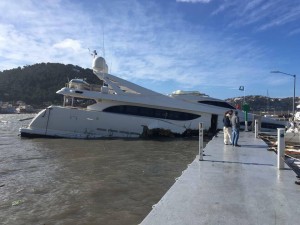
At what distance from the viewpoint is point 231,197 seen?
564cm

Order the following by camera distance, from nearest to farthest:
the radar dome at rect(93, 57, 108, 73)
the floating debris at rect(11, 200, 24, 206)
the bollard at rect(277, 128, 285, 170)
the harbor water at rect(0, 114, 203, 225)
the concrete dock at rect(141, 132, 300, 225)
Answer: the concrete dock at rect(141, 132, 300, 225) → the harbor water at rect(0, 114, 203, 225) → the bollard at rect(277, 128, 285, 170) → the floating debris at rect(11, 200, 24, 206) → the radar dome at rect(93, 57, 108, 73)

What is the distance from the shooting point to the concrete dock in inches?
182

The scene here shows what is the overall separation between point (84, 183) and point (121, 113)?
1563cm

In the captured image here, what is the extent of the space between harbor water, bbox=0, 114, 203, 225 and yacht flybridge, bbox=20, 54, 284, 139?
640 centimetres

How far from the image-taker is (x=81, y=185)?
10211 mm

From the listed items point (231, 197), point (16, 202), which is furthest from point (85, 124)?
point (231, 197)

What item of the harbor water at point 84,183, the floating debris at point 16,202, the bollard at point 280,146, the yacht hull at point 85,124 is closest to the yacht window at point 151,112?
the yacht hull at point 85,124

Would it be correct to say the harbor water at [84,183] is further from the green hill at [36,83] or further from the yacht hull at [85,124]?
the green hill at [36,83]

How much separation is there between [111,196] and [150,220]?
4457 millimetres

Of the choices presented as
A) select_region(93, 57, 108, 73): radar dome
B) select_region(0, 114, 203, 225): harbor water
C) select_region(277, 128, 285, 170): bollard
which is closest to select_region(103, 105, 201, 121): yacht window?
select_region(93, 57, 108, 73): radar dome

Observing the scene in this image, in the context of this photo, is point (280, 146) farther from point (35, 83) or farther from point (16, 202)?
point (35, 83)

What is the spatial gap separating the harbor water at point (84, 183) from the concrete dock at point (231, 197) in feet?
5.05

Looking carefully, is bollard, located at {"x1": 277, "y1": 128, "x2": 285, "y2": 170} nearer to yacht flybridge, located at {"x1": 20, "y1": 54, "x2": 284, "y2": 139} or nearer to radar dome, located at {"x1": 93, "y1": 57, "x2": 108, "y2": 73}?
yacht flybridge, located at {"x1": 20, "y1": 54, "x2": 284, "y2": 139}

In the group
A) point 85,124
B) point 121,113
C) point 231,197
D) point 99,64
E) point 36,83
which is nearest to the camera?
point 231,197
